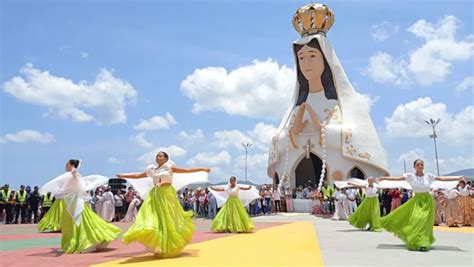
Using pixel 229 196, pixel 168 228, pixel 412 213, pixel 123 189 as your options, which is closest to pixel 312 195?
pixel 123 189

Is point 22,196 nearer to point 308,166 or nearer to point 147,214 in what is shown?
point 147,214

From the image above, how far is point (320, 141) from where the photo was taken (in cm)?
3309

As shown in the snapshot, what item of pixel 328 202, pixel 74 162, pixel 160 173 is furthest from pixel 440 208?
pixel 74 162

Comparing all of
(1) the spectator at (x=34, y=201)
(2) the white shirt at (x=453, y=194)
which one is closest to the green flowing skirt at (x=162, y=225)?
(2) the white shirt at (x=453, y=194)

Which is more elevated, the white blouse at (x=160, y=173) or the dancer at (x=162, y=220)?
the white blouse at (x=160, y=173)

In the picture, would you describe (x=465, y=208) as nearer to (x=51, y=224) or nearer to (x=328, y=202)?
(x=328, y=202)

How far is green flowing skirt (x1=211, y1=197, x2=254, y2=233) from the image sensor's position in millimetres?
12438

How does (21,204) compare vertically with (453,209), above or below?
above

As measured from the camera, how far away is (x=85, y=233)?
8.08 meters

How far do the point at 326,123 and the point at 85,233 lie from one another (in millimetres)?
27407

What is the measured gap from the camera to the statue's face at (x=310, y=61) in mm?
34625

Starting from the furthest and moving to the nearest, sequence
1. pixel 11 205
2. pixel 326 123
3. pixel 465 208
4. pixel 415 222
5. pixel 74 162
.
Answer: pixel 326 123 < pixel 11 205 < pixel 465 208 < pixel 74 162 < pixel 415 222

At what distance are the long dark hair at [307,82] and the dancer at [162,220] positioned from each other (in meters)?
28.5

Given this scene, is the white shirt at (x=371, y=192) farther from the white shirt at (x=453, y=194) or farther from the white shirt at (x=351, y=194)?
the white shirt at (x=351, y=194)
